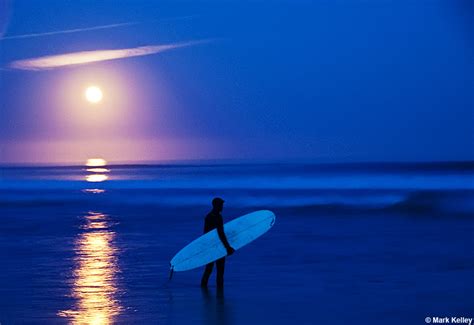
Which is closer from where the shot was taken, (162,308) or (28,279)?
(162,308)

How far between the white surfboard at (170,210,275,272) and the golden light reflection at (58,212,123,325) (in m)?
1.00

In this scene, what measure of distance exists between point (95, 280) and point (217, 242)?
1.90m

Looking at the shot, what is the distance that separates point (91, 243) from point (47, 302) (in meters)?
6.25

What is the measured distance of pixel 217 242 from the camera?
9797mm

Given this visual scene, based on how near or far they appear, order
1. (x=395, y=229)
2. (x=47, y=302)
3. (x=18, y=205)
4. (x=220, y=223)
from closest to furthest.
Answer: (x=47, y=302)
(x=220, y=223)
(x=395, y=229)
(x=18, y=205)

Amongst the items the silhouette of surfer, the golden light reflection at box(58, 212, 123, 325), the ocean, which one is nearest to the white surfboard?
the silhouette of surfer

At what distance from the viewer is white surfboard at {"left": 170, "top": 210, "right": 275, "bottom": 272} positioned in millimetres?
9781

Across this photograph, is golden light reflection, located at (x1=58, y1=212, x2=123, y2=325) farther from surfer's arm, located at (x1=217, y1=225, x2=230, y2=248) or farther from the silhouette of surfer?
surfer's arm, located at (x1=217, y1=225, x2=230, y2=248)

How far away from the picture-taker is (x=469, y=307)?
837cm

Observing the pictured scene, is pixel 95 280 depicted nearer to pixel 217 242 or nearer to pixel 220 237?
pixel 217 242

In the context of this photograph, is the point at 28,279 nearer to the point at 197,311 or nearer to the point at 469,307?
the point at 197,311

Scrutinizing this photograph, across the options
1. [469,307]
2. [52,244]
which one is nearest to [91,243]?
[52,244]

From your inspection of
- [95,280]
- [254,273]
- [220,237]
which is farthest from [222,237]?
[95,280]

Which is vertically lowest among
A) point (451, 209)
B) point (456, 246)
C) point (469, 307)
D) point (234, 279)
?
point (469, 307)
